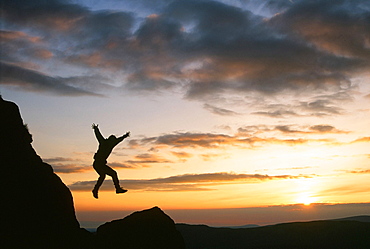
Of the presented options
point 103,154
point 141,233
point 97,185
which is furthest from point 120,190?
point 141,233

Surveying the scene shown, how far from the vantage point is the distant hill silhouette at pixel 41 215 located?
14664mm

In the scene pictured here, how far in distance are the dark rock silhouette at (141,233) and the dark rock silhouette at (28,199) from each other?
1124 millimetres

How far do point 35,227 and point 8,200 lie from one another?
5.13 ft

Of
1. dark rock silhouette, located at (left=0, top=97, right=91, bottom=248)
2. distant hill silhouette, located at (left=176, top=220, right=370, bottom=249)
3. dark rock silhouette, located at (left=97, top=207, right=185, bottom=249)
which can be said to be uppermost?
dark rock silhouette, located at (left=0, top=97, right=91, bottom=248)

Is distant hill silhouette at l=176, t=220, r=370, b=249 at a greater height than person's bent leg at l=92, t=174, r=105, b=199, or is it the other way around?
person's bent leg at l=92, t=174, r=105, b=199

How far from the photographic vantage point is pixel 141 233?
59.8ft

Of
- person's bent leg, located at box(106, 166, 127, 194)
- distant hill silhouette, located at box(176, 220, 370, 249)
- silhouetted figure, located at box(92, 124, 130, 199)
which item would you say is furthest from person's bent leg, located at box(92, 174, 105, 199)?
distant hill silhouette, located at box(176, 220, 370, 249)

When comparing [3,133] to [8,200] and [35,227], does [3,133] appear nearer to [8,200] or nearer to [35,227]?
[8,200]

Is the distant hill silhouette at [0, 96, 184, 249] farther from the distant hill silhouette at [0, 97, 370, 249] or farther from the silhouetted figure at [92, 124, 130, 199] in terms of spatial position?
the silhouetted figure at [92, 124, 130, 199]

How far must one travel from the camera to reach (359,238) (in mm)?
62344

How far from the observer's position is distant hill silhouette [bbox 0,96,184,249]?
48.1 ft

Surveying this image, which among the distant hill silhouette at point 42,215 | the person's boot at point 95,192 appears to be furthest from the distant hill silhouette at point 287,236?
the person's boot at point 95,192

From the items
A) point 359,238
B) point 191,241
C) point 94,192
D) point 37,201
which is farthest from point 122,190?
point 191,241

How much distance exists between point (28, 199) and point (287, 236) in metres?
66.5
